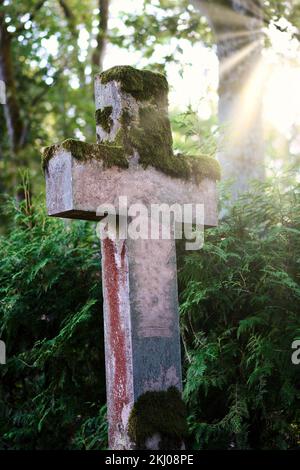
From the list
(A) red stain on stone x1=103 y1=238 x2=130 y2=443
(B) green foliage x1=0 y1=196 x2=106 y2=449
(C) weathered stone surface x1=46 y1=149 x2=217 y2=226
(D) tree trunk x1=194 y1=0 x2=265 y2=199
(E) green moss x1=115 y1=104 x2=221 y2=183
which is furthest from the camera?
(D) tree trunk x1=194 y1=0 x2=265 y2=199

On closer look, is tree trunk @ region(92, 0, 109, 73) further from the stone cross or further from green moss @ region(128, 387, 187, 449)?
green moss @ region(128, 387, 187, 449)

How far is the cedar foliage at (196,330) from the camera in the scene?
160 inches

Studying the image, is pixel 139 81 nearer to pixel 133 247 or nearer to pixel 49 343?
pixel 133 247

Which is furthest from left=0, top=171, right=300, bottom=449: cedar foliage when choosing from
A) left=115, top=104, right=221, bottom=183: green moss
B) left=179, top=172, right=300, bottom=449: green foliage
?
left=115, top=104, right=221, bottom=183: green moss

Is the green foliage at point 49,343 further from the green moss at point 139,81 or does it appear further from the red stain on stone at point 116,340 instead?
the green moss at point 139,81

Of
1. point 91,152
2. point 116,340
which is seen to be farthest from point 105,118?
point 116,340

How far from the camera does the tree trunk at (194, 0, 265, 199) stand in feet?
25.5

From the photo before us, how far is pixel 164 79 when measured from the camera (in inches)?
152

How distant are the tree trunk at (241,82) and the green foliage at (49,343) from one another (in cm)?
325

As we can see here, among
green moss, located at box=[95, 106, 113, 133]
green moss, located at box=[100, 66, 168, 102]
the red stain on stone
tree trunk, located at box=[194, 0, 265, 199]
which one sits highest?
tree trunk, located at box=[194, 0, 265, 199]

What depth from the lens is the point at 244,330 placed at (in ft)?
13.2

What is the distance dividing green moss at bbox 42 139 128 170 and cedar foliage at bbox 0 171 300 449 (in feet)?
3.58

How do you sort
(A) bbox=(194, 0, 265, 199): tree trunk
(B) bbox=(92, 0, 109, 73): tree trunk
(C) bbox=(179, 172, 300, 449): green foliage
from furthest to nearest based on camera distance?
(B) bbox=(92, 0, 109, 73): tree trunk < (A) bbox=(194, 0, 265, 199): tree trunk < (C) bbox=(179, 172, 300, 449): green foliage
